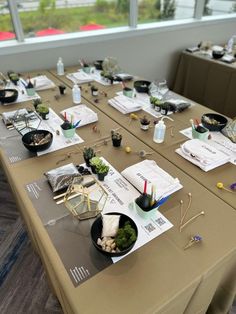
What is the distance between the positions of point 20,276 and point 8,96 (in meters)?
1.09

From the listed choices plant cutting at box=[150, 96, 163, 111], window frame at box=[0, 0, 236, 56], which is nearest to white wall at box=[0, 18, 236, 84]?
window frame at box=[0, 0, 236, 56]

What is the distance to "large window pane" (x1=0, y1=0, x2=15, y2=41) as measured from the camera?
208cm

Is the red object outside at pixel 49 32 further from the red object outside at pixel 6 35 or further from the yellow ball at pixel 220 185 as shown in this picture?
the yellow ball at pixel 220 185

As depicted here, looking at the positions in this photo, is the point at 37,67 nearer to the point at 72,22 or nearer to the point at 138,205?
the point at 72,22

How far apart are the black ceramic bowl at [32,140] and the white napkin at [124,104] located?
0.52 meters

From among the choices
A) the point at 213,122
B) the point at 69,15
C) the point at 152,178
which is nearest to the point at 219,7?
the point at 69,15

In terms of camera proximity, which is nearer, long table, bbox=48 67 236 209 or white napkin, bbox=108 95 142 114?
long table, bbox=48 67 236 209

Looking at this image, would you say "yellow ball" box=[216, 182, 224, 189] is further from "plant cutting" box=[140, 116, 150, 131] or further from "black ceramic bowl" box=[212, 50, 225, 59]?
"black ceramic bowl" box=[212, 50, 225, 59]

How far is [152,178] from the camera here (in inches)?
39.1

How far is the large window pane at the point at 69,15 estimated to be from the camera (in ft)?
7.39

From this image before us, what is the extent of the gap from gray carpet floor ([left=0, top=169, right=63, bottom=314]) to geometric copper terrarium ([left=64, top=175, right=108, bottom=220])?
27.2 inches

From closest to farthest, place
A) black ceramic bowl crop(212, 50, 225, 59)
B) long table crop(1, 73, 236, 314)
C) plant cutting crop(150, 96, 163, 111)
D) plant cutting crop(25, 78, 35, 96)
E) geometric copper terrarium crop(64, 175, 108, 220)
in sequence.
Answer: long table crop(1, 73, 236, 314), geometric copper terrarium crop(64, 175, 108, 220), plant cutting crop(150, 96, 163, 111), plant cutting crop(25, 78, 35, 96), black ceramic bowl crop(212, 50, 225, 59)

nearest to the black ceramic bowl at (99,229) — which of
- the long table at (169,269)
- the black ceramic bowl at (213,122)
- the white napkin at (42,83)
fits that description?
the long table at (169,269)

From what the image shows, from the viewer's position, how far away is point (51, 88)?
1833 millimetres
